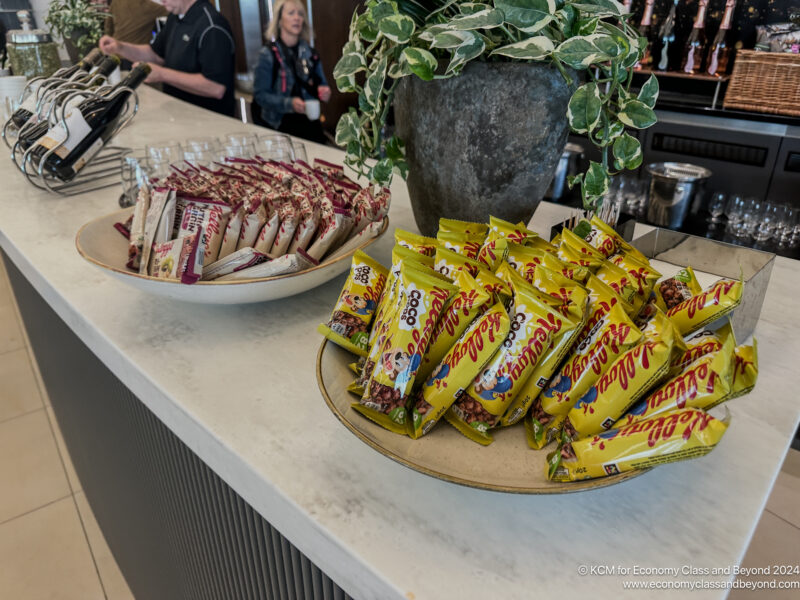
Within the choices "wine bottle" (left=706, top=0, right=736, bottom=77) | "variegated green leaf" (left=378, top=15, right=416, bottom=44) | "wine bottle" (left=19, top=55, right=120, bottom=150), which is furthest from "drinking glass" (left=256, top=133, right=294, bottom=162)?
"wine bottle" (left=706, top=0, right=736, bottom=77)

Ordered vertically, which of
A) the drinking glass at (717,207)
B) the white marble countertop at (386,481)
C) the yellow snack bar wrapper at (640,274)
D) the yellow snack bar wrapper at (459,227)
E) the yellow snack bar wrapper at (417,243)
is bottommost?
the drinking glass at (717,207)

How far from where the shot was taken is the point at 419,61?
2.37 ft

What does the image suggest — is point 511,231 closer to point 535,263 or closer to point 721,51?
point 535,263

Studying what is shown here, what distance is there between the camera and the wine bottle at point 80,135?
1274 millimetres

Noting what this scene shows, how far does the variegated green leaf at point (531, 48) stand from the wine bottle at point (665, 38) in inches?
127

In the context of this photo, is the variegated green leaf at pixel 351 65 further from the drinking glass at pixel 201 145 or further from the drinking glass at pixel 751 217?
the drinking glass at pixel 751 217

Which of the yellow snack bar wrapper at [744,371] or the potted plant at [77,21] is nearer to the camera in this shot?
the yellow snack bar wrapper at [744,371]

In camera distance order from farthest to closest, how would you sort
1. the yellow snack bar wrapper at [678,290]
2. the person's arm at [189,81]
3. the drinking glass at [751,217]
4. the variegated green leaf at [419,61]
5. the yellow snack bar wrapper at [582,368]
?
the person's arm at [189,81]
the drinking glass at [751,217]
the variegated green leaf at [419,61]
the yellow snack bar wrapper at [678,290]
the yellow snack bar wrapper at [582,368]

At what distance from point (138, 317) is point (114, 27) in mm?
3967

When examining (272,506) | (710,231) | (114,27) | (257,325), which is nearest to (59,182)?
(257,325)

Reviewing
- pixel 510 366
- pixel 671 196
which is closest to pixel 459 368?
pixel 510 366

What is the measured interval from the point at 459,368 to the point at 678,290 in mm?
278

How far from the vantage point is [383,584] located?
466mm

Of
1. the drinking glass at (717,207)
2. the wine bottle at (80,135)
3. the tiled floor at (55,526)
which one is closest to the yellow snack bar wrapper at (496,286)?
the wine bottle at (80,135)
